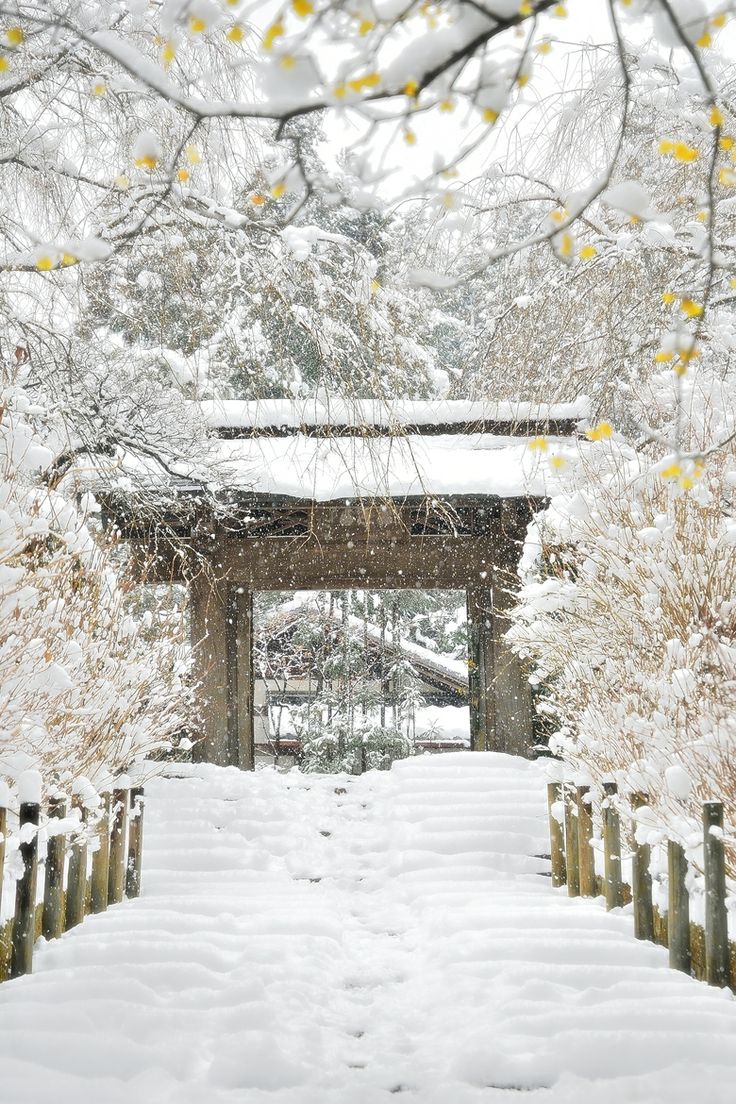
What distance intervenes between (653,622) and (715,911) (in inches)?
77.1

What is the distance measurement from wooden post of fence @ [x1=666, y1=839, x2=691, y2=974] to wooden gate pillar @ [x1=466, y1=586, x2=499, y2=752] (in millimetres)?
5750

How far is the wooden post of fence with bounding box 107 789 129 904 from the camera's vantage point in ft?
15.2

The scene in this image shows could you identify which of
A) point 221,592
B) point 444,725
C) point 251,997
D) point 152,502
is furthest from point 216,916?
point 444,725

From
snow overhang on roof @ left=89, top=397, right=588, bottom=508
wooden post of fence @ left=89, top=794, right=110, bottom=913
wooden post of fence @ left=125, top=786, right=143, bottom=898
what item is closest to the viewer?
wooden post of fence @ left=89, top=794, right=110, bottom=913

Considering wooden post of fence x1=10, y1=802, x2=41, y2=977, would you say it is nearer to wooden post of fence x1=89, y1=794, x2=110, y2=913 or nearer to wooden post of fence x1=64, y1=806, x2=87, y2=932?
wooden post of fence x1=64, y1=806, x2=87, y2=932

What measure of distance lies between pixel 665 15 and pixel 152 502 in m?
4.99

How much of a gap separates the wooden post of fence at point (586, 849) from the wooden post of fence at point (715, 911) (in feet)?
4.41

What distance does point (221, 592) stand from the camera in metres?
9.47

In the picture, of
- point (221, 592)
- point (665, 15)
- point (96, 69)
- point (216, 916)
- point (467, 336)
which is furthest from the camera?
point (467, 336)

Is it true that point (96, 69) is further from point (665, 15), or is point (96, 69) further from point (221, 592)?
point (221, 592)

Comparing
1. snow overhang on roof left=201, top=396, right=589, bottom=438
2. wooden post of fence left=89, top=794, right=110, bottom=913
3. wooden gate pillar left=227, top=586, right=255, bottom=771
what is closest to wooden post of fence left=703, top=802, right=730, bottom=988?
snow overhang on roof left=201, top=396, right=589, bottom=438

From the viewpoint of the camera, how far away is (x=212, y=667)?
29.8ft

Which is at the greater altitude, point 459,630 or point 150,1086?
point 459,630

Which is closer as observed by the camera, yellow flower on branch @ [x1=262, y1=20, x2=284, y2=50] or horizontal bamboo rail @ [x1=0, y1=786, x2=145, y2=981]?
yellow flower on branch @ [x1=262, y1=20, x2=284, y2=50]
